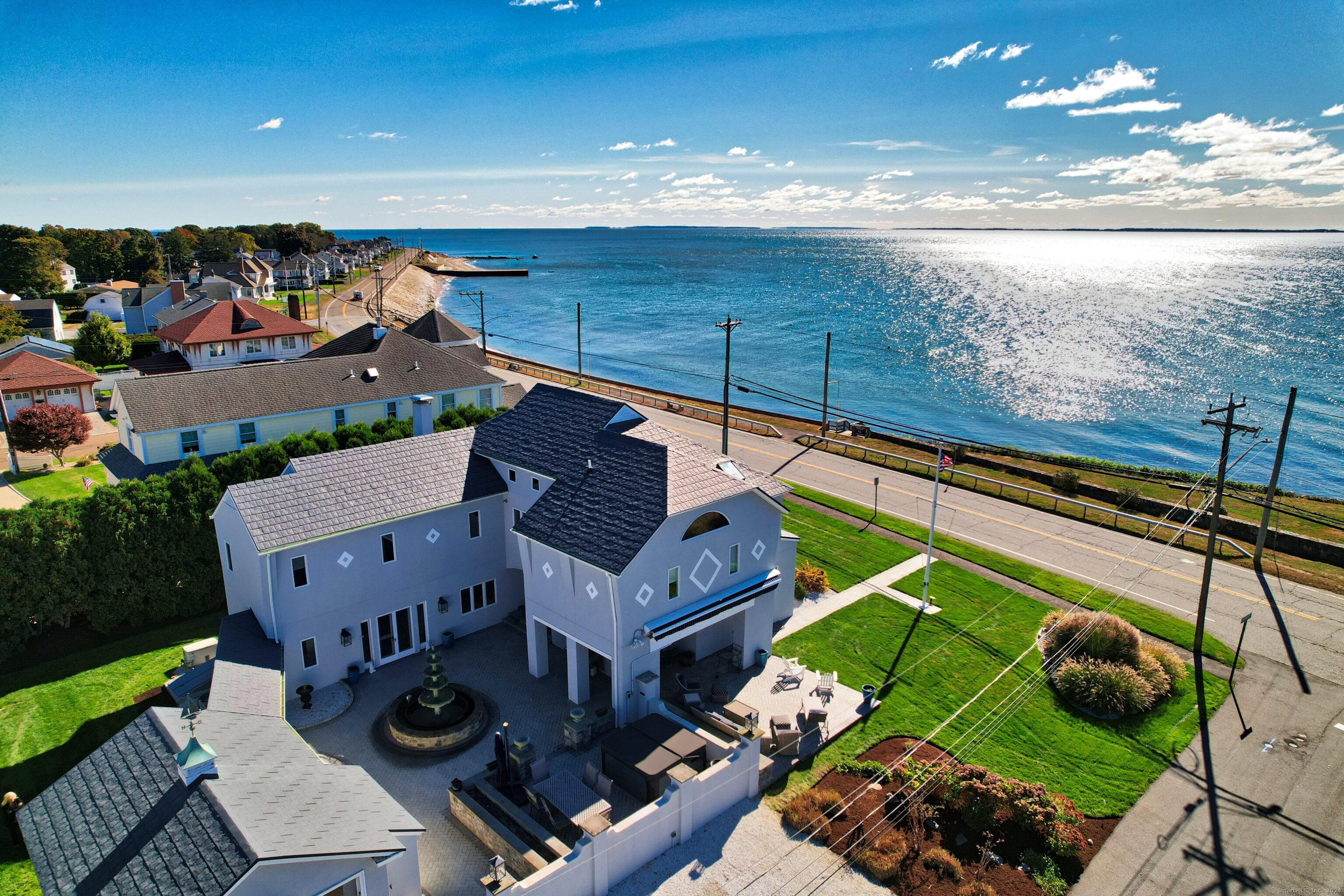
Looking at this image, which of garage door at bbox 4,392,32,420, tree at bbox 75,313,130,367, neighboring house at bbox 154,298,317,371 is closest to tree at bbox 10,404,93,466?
garage door at bbox 4,392,32,420

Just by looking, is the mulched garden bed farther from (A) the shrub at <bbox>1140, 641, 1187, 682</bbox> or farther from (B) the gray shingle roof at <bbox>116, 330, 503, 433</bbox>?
(B) the gray shingle roof at <bbox>116, 330, 503, 433</bbox>

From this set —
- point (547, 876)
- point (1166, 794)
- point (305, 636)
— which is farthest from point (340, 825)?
point (1166, 794)

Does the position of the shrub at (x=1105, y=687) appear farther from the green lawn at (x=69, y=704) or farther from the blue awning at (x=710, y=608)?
the green lawn at (x=69, y=704)

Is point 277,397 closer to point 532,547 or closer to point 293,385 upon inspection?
point 293,385

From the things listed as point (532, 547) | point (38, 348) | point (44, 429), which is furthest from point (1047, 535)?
point (38, 348)

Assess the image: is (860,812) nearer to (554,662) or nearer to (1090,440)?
(554,662)
